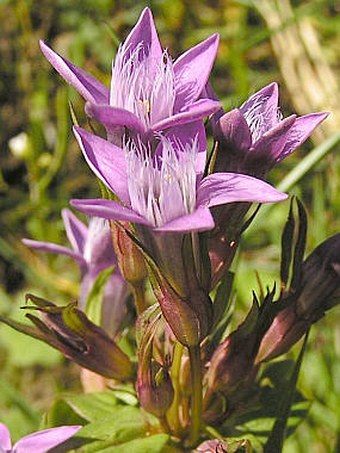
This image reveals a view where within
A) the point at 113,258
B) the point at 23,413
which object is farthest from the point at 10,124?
the point at 113,258

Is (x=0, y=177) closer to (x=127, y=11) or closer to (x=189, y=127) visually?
(x=127, y=11)

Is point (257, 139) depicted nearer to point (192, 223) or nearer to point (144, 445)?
point (192, 223)

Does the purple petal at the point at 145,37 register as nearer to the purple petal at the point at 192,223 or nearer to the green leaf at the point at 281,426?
the purple petal at the point at 192,223

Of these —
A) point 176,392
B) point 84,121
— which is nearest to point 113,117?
point 176,392

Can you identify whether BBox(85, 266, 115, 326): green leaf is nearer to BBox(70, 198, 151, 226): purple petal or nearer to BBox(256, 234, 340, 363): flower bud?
BBox(256, 234, 340, 363): flower bud

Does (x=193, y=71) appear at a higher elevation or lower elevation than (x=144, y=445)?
higher

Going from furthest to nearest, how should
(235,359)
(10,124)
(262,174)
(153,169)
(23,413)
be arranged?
(10,124) → (23,413) → (235,359) → (262,174) → (153,169)

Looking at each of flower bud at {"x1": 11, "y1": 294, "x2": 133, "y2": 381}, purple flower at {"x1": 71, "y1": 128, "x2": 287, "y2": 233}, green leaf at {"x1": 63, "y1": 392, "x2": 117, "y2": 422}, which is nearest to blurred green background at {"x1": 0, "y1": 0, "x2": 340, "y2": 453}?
green leaf at {"x1": 63, "y1": 392, "x2": 117, "y2": 422}
